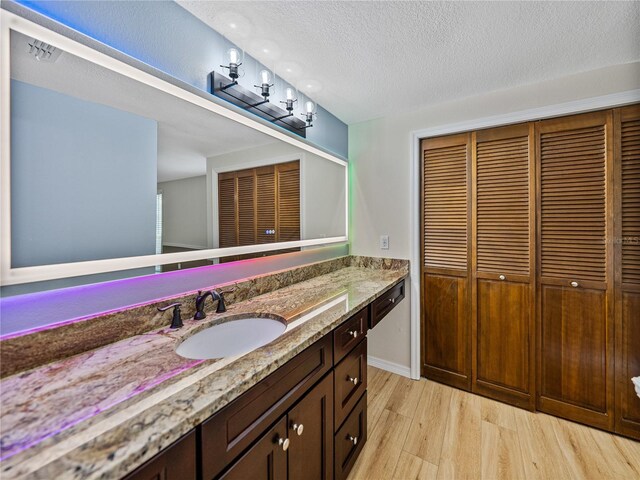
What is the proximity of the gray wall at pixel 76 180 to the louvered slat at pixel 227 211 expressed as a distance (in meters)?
0.37

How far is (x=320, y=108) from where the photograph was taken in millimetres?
2191

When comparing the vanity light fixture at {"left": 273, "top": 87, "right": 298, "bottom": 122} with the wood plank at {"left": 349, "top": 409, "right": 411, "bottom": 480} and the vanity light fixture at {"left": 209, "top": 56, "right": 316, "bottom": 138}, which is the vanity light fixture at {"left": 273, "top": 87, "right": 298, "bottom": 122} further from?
the wood plank at {"left": 349, "top": 409, "right": 411, "bottom": 480}

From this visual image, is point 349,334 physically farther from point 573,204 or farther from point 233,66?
point 573,204

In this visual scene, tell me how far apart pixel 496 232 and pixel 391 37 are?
4.82 ft

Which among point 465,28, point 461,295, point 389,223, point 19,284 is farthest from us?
point 389,223

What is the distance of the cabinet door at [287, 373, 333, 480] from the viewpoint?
3.19 feet

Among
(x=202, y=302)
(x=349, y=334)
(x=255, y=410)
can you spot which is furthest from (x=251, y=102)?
(x=255, y=410)

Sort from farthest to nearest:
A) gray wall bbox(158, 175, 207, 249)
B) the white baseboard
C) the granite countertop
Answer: the white baseboard, gray wall bbox(158, 175, 207, 249), the granite countertop

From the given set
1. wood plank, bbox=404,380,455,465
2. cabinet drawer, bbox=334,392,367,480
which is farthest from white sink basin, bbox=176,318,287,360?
wood plank, bbox=404,380,455,465

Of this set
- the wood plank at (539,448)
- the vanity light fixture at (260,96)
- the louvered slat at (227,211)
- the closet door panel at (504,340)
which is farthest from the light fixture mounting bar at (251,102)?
the wood plank at (539,448)

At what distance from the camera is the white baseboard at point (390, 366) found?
235 cm

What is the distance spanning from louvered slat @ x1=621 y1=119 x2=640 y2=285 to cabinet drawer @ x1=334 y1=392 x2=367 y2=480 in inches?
69.4

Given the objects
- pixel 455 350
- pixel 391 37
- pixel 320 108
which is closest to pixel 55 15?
pixel 391 37

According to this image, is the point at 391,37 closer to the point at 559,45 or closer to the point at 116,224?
the point at 559,45
